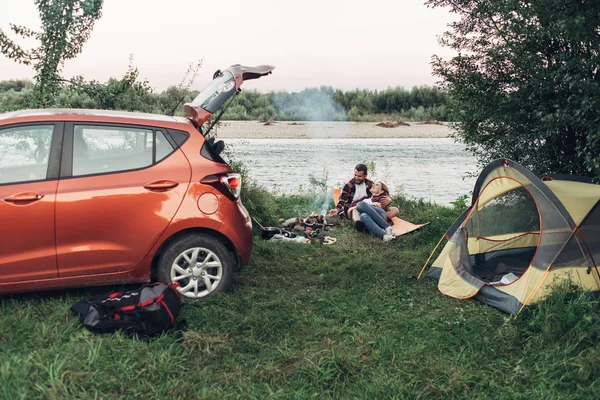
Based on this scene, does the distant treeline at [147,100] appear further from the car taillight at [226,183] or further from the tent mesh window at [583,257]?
the tent mesh window at [583,257]

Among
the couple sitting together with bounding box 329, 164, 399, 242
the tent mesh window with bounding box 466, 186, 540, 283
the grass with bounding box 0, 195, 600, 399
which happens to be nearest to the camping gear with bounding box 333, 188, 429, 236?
the couple sitting together with bounding box 329, 164, 399, 242

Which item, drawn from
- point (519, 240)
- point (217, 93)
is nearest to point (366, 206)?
point (519, 240)

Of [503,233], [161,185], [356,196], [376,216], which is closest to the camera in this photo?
[161,185]

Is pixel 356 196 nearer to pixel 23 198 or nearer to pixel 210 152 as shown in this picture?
pixel 210 152

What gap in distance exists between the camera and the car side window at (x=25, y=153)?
5.25m

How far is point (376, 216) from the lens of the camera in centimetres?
931

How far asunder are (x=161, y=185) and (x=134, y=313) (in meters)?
1.16

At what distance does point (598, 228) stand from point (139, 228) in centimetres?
418

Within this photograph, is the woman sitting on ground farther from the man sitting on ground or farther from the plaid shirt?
the plaid shirt

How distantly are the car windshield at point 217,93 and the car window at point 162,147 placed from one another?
640 millimetres

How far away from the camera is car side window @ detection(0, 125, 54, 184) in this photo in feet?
17.2

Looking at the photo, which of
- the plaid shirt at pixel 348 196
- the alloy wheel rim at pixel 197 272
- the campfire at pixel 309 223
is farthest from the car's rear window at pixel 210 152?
the plaid shirt at pixel 348 196

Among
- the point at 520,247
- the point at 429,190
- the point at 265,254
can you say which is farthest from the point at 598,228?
the point at 429,190

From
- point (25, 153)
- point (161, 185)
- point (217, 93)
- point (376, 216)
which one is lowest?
point (376, 216)
